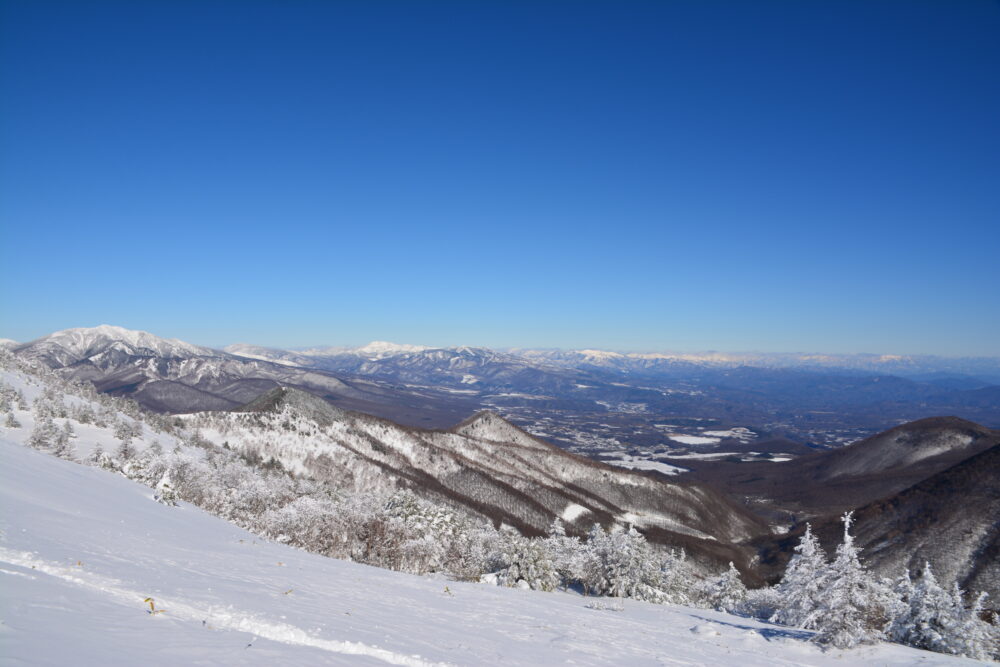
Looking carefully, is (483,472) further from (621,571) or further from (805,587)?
(805,587)

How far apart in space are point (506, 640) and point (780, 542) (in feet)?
482

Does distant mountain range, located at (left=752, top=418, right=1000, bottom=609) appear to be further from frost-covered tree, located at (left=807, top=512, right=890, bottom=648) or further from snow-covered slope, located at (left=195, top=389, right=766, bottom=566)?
frost-covered tree, located at (left=807, top=512, right=890, bottom=648)

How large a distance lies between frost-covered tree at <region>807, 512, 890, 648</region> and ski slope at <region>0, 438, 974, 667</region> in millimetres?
670

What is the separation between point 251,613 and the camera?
13.2 meters

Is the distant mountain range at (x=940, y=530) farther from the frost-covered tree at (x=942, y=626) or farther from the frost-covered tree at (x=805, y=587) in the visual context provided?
the frost-covered tree at (x=805, y=587)

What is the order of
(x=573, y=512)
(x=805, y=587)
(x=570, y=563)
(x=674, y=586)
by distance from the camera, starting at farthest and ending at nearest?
1. (x=573, y=512)
2. (x=674, y=586)
3. (x=570, y=563)
4. (x=805, y=587)

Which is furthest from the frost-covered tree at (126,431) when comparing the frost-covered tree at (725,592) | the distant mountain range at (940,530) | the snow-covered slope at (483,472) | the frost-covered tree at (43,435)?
the distant mountain range at (940,530)

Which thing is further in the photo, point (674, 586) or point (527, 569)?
point (674, 586)

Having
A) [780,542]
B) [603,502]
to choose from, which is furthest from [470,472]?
[780,542]

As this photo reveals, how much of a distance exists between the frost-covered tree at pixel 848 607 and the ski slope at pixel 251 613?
670mm

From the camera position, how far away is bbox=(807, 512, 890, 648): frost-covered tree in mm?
20938

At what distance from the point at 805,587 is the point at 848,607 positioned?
195 cm

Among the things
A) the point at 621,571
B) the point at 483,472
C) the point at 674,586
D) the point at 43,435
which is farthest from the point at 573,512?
the point at 43,435

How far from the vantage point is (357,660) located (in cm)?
1123
